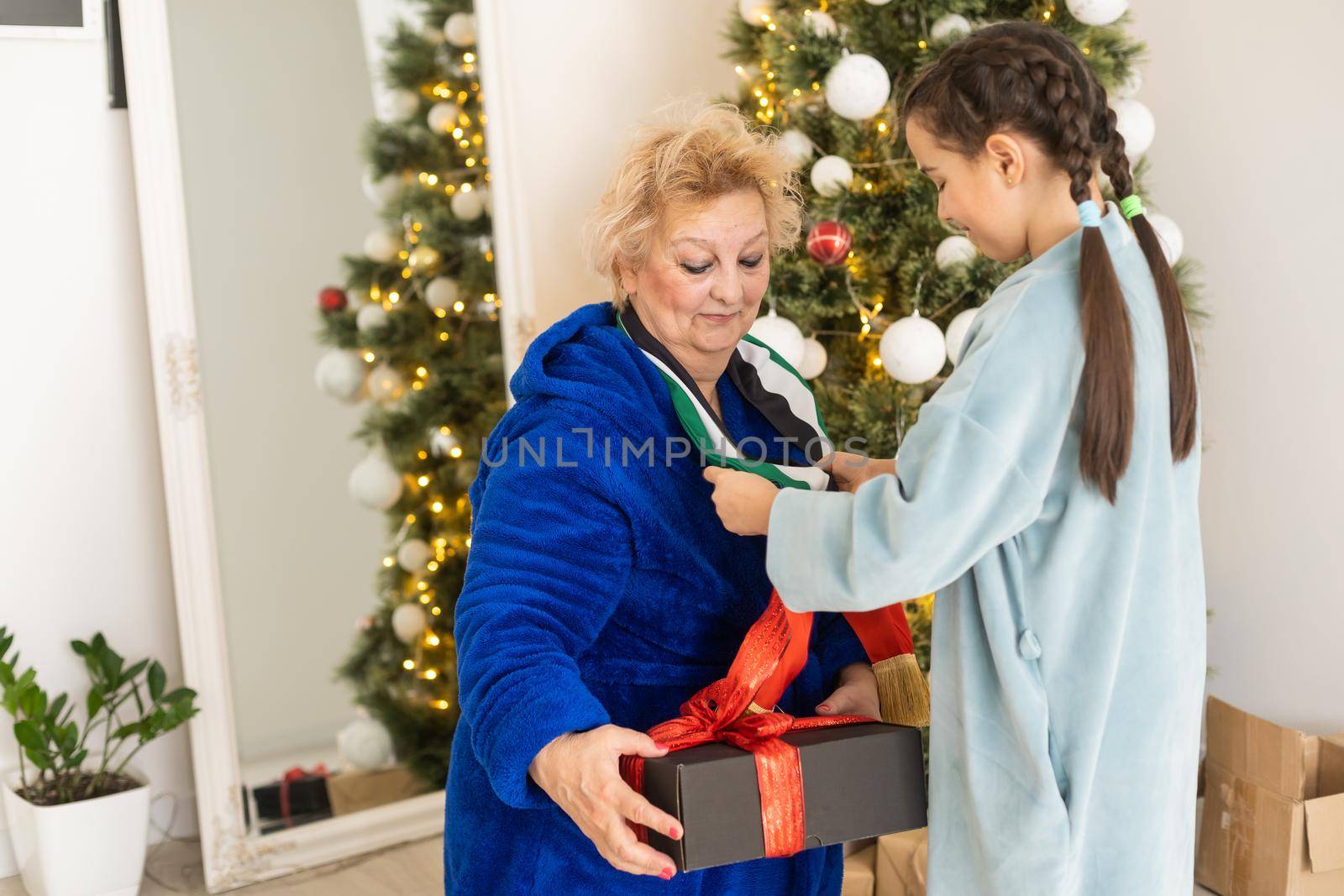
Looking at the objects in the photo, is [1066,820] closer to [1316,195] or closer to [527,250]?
[1316,195]

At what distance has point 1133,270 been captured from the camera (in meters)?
1.09

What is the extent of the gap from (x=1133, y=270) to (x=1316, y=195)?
5.47ft

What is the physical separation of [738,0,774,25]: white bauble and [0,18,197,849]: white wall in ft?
4.83

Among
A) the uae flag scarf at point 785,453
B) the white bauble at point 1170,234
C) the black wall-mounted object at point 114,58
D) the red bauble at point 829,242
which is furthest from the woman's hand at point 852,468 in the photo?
the black wall-mounted object at point 114,58

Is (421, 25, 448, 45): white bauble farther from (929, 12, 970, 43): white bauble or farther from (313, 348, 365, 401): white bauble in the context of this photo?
(929, 12, 970, 43): white bauble

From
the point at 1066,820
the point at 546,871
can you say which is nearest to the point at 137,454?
the point at 546,871

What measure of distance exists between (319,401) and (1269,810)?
2.36 metres

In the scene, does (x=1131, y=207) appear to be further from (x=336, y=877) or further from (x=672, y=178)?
(x=336, y=877)

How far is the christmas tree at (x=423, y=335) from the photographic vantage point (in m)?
2.84

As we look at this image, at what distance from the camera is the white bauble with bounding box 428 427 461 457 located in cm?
290

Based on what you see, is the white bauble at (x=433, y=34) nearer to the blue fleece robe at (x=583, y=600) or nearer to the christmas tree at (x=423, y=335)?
the christmas tree at (x=423, y=335)

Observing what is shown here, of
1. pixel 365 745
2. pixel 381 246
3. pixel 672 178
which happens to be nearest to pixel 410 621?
pixel 365 745

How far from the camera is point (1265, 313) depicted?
8.36 ft

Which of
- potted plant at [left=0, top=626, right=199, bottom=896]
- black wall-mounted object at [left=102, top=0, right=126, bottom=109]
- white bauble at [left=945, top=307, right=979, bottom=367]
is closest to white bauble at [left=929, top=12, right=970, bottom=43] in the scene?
white bauble at [left=945, top=307, right=979, bottom=367]
